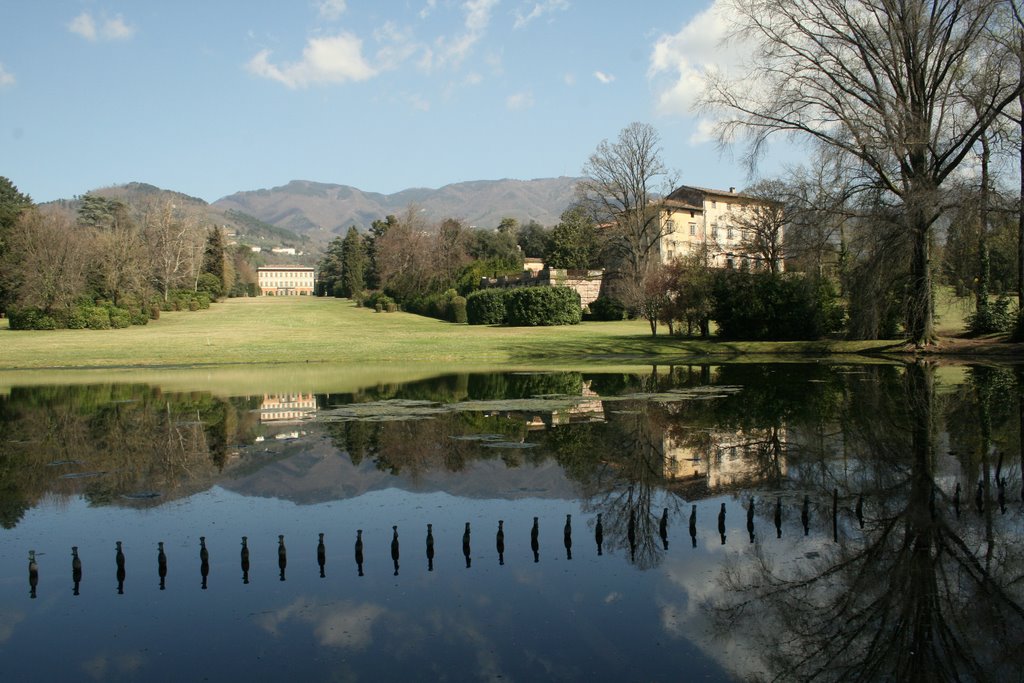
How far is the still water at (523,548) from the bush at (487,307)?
1780 inches

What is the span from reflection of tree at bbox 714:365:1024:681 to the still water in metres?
0.03

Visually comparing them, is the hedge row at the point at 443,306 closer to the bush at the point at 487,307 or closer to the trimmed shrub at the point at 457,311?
the trimmed shrub at the point at 457,311

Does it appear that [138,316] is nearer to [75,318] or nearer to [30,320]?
[75,318]

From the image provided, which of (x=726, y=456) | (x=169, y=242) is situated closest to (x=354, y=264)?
(x=169, y=242)

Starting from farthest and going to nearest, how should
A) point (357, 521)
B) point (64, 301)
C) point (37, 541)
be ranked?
point (64, 301) < point (357, 521) < point (37, 541)

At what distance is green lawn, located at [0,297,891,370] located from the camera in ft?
136

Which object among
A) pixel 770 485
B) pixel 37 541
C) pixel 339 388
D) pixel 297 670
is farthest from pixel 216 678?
pixel 339 388

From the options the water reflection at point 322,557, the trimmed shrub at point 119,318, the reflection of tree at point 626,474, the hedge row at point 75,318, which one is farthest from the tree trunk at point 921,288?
the hedge row at point 75,318

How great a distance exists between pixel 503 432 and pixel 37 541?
10.1 metres

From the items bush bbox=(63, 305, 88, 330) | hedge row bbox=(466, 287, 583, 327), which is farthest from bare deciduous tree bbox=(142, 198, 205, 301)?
hedge row bbox=(466, 287, 583, 327)

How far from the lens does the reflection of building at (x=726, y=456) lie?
1428 cm

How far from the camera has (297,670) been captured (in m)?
7.41

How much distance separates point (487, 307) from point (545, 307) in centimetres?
663

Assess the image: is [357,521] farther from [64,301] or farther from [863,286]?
[64,301]
